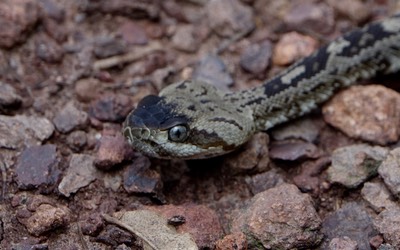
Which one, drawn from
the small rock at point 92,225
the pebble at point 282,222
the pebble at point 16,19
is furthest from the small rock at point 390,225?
the pebble at point 16,19

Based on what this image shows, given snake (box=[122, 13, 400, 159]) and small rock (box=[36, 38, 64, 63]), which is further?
small rock (box=[36, 38, 64, 63])

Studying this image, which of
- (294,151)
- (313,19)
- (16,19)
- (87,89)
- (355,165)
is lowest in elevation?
(294,151)

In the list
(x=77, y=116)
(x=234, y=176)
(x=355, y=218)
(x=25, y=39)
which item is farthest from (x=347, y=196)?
(x=25, y=39)

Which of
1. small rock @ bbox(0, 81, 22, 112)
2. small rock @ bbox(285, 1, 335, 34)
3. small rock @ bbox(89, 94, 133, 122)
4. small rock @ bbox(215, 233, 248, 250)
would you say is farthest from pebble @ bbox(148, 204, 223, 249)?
small rock @ bbox(285, 1, 335, 34)

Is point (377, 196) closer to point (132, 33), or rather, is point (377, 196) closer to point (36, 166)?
point (36, 166)

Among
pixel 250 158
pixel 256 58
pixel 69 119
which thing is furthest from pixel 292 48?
pixel 69 119

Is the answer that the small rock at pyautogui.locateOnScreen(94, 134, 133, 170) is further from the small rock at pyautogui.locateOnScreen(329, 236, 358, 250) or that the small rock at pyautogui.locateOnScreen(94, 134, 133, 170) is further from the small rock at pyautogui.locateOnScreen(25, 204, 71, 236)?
the small rock at pyautogui.locateOnScreen(329, 236, 358, 250)
